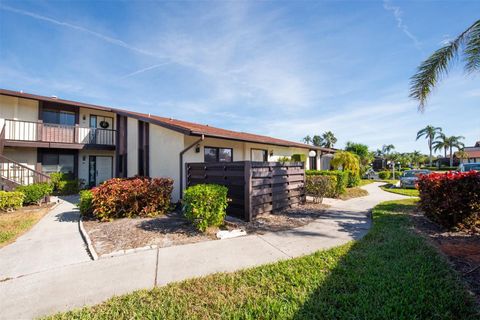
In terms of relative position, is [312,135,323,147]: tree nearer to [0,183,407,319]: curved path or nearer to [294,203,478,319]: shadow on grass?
[0,183,407,319]: curved path

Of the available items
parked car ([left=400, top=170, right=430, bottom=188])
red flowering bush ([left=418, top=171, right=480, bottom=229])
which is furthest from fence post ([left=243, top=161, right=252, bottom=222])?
parked car ([left=400, top=170, right=430, bottom=188])

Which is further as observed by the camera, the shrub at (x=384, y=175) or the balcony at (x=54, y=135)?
the shrub at (x=384, y=175)

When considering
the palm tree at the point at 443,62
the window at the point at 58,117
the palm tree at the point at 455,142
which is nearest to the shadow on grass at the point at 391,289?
the palm tree at the point at 443,62

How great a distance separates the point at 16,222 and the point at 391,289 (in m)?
9.77

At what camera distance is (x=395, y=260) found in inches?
151

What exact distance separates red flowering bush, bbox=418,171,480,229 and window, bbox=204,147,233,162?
7.98 m

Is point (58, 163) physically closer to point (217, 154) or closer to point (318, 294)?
point (217, 154)

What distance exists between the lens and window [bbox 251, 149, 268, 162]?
13.2 meters

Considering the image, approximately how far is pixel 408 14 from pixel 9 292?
1144cm

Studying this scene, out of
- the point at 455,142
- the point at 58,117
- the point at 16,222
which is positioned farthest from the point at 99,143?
the point at 455,142

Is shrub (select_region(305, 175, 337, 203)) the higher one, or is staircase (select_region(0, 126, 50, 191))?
staircase (select_region(0, 126, 50, 191))

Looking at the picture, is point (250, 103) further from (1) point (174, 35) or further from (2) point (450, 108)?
(2) point (450, 108)

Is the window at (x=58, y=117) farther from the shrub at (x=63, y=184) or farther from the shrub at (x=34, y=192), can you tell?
the shrub at (x=34, y=192)

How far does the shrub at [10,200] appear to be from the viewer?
853 cm
